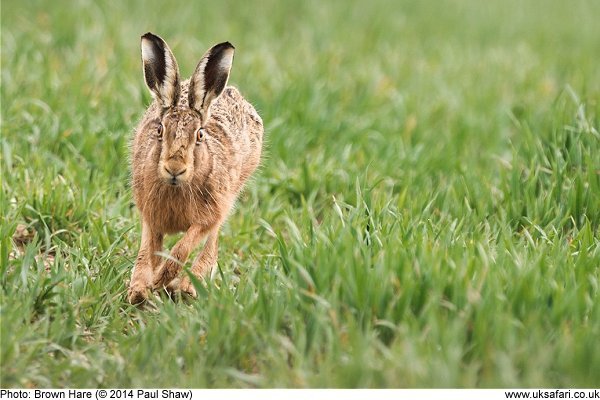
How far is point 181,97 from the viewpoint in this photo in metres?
5.27

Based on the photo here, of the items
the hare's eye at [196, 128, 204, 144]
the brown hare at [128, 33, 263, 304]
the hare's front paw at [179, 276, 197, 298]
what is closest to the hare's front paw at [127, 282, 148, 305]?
the brown hare at [128, 33, 263, 304]

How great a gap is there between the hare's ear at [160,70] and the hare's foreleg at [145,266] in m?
0.75

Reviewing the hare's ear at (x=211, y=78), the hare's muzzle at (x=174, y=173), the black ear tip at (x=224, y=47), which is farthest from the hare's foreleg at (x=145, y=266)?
the black ear tip at (x=224, y=47)

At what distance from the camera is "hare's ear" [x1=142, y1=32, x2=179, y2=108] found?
5059 millimetres

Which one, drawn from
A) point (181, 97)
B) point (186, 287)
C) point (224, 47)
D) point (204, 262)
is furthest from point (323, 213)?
point (224, 47)

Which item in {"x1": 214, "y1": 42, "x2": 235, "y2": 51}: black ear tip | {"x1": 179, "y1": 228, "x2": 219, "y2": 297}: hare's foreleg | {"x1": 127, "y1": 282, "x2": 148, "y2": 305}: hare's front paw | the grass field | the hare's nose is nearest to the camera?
the grass field

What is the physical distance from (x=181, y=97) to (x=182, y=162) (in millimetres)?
509

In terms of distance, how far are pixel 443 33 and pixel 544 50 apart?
1.18 m

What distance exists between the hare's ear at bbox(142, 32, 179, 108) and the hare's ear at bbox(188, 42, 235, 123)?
0.29 feet

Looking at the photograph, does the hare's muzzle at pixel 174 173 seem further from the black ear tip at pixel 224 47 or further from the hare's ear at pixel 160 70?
the black ear tip at pixel 224 47

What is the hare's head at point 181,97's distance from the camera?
493cm

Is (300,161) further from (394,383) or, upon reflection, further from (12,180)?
(394,383)

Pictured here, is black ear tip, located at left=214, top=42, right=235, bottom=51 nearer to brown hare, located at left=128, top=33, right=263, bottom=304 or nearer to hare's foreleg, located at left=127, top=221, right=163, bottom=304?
brown hare, located at left=128, top=33, right=263, bottom=304

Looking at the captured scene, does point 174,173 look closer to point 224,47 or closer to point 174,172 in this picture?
point 174,172
